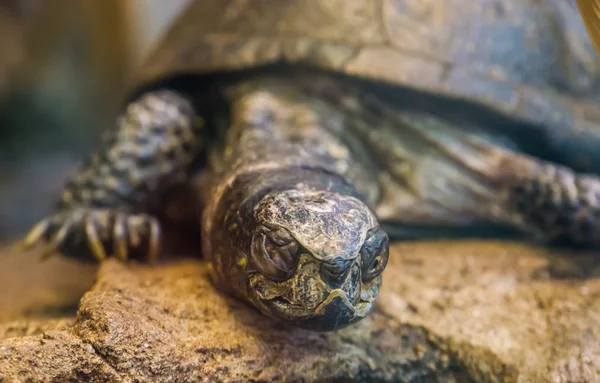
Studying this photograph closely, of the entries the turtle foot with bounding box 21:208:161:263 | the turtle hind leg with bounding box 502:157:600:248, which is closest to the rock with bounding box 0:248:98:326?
the turtle foot with bounding box 21:208:161:263

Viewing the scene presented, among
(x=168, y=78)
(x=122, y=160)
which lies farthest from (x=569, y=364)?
(x=168, y=78)

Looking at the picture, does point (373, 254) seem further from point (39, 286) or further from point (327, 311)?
point (39, 286)

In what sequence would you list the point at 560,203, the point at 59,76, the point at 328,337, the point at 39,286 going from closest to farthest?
the point at 328,337 → the point at 560,203 → the point at 39,286 → the point at 59,76

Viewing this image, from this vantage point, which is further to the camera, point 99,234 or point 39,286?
point 39,286

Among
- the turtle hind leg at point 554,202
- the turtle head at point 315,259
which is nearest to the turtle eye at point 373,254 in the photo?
the turtle head at point 315,259

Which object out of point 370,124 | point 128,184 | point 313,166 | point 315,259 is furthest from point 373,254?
point 128,184

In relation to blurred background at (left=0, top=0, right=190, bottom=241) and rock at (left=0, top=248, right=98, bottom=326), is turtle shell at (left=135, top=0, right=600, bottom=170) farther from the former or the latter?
blurred background at (left=0, top=0, right=190, bottom=241)
